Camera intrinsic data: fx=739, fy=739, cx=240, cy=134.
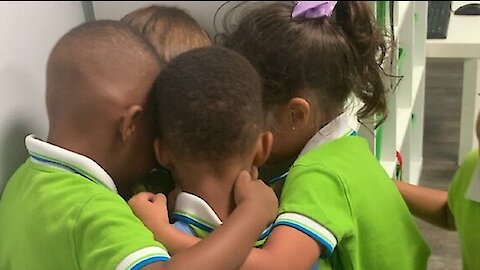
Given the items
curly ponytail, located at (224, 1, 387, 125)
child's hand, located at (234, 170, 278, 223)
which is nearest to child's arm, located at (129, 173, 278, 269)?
child's hand, located at (234, 170, 278, 223)

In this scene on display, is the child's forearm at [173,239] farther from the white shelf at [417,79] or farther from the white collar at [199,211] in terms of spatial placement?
the white shelf at [417,79]

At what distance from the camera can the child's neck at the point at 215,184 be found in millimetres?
651

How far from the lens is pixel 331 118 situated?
75cm

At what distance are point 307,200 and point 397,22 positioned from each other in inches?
12.2

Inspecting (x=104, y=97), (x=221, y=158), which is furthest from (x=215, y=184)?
(x=104, y=97)

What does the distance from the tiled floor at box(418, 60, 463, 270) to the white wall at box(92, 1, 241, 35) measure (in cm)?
26

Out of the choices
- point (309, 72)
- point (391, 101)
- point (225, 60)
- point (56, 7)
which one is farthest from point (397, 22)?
point (56, 7)

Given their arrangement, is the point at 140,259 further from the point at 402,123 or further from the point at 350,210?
the point at 402,123

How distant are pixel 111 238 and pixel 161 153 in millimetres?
103

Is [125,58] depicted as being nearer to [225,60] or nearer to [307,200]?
[225,60]

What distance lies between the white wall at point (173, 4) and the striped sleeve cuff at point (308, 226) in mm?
322

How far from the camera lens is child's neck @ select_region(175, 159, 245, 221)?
65 cm

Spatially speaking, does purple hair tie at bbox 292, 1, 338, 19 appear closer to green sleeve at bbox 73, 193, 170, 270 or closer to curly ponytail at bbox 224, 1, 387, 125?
curly ponytail at bbox 224, 1, 387, 125

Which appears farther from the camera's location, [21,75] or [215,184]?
[21,75]
